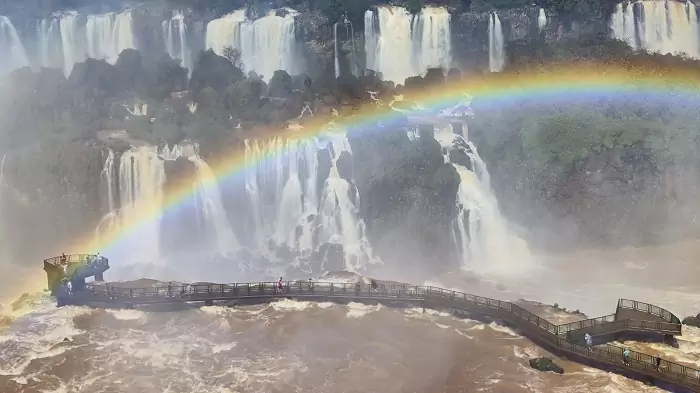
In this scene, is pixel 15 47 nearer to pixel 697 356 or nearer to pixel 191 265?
pixel 191 265

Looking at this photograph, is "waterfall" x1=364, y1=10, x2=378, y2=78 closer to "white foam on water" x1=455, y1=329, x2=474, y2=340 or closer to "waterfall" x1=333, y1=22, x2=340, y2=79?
"waterfall" x1=333, y1=22, x2=340, y2=79

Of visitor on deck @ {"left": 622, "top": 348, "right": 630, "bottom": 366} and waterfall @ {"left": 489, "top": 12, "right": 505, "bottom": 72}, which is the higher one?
waterfall @ {"left": 489, "top": 12, "right": 505, "bottom": 72}

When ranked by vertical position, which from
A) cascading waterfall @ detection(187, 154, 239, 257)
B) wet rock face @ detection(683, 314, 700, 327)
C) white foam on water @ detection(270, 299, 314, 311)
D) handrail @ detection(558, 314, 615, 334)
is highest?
cascading waterfall @ detection(187, 154, 239, 257)

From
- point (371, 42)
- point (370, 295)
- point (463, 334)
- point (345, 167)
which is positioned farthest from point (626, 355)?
point (371, 42)

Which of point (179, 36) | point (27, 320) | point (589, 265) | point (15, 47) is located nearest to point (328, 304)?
point (27, 320)

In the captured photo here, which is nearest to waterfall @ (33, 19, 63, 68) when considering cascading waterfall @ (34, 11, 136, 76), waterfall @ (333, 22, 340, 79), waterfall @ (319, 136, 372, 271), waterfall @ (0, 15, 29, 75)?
cascading waterfall @ (34, 11, 136, 76)

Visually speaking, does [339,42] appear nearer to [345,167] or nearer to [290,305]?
[345,167]

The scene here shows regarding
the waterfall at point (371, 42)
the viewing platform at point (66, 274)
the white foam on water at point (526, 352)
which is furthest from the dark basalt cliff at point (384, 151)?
the white foam on water at point (526, 352)
